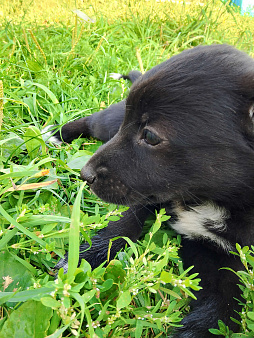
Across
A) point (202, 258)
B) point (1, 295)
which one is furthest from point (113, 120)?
point (1, 295)

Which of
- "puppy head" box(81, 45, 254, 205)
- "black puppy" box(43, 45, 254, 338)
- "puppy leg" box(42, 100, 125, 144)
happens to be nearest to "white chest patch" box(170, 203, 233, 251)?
"black puppy" box(43, 45, 254, 338)

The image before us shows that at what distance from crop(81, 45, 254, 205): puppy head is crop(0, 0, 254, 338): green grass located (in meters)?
0.26

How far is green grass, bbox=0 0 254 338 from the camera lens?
1.30 m

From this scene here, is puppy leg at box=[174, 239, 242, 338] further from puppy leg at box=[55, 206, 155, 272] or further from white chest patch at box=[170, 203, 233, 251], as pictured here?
puppy leg at box=[55, 206, 155, 272]

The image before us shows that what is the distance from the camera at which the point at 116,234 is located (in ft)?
6.90

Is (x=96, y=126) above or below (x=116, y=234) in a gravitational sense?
above

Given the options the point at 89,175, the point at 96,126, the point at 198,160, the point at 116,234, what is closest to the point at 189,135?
the point at 198,160

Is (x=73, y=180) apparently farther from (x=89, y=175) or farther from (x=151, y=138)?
(x=151, y=138)

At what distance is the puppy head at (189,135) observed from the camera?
1.67 meters

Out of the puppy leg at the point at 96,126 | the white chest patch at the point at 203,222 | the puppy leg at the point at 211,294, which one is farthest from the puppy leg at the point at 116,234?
the puppy leg at the point at 96,126

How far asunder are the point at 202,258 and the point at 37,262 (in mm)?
929

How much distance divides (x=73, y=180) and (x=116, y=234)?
0.52 meters

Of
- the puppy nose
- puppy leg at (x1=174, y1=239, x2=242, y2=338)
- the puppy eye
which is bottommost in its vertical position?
puppy leg at (x1=174, y1=239, x2=242, y2=338)

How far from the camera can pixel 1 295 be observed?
133 cm
